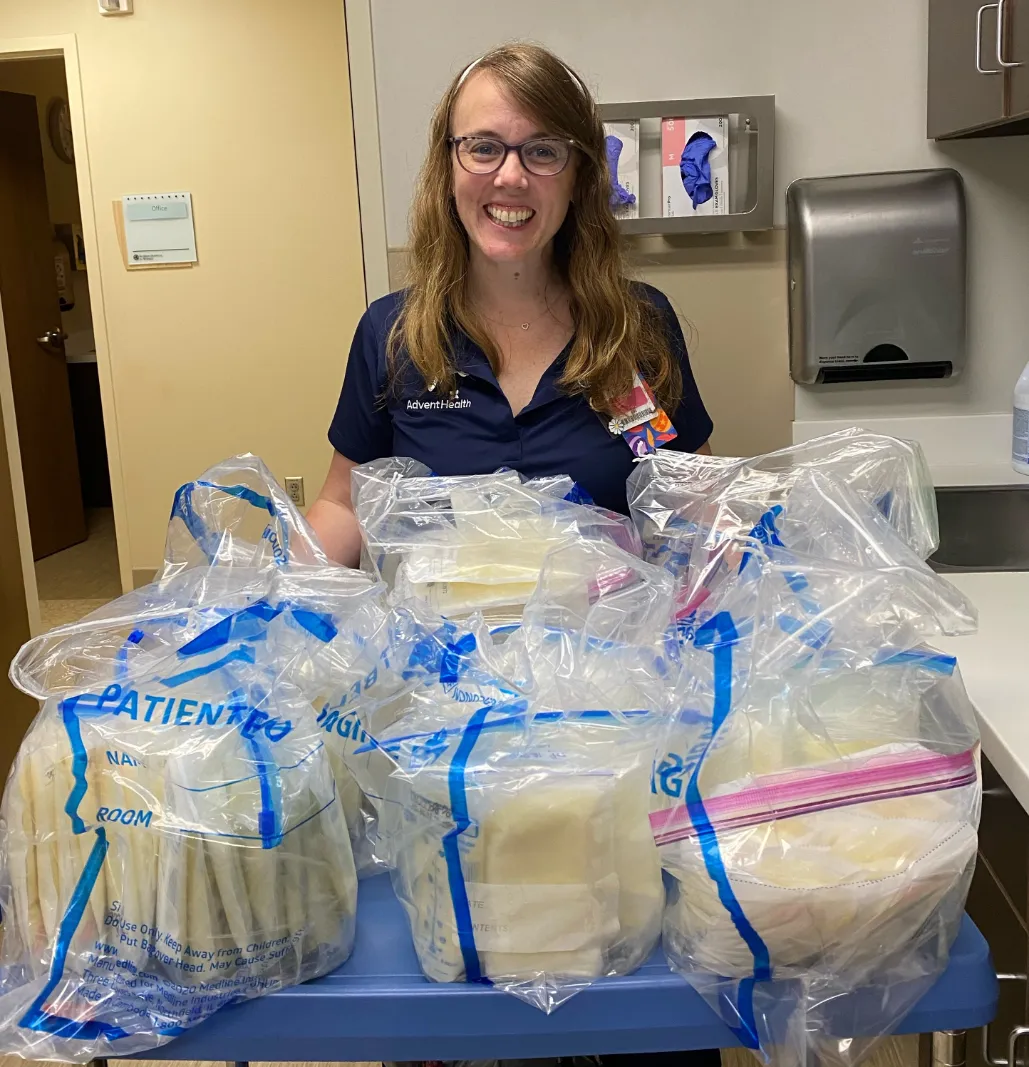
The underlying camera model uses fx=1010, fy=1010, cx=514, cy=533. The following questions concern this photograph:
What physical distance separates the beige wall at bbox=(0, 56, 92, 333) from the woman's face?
4388mm

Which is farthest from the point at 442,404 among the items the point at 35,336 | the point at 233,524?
the point at 35,336

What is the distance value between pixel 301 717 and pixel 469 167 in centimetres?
92

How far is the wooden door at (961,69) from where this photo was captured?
5.16 ft

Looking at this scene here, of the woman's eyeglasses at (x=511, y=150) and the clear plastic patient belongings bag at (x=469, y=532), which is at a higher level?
the woman's eyeglasses at (x=511, y=150)

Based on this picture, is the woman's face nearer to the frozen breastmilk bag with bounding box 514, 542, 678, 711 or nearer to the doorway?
the frozen breastmilk bag with bounding box 514, 542, 678, 711

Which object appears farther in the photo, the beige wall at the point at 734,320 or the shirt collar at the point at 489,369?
the beige wall at the point at 734,320

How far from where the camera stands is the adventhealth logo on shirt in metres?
1.49

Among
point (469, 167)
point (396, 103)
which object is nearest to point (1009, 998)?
point (469, 167)

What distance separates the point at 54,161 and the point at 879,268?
5015 mm

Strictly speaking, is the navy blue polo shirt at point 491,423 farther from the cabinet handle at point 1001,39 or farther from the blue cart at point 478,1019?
the blue cart at point 478,1019

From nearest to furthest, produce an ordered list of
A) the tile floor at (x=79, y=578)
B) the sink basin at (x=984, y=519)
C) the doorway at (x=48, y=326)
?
the sink basin at (x=984, y=519) → the tile floor at (x=79, y=578) → the doorway at (x=48, y=326)

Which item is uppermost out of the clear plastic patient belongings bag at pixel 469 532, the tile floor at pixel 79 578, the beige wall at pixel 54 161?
the beige wall at pixel 54 161

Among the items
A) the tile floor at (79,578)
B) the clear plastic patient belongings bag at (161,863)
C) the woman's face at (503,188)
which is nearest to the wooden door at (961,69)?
the woman's face at (503,188)

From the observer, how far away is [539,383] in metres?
1.48
